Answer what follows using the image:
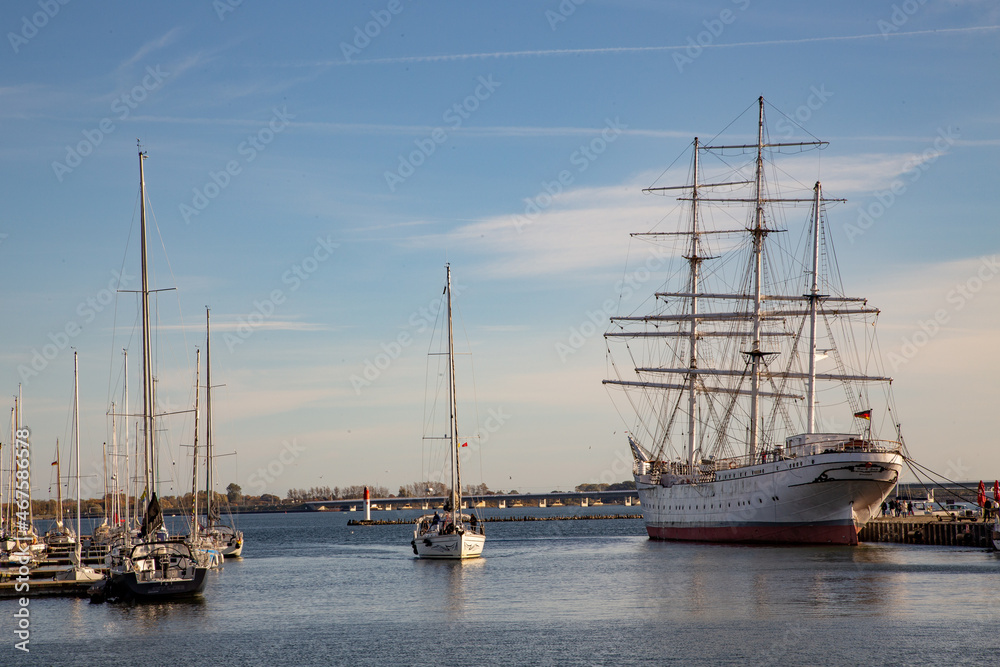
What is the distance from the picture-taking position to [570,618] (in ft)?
132

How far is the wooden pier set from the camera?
71250 mm

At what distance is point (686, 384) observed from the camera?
103438 mm

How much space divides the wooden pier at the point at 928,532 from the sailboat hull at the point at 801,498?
494 centimetres

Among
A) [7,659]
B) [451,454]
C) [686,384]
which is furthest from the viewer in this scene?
[686,384]

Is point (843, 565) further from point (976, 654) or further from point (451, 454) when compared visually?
point (976, 654)

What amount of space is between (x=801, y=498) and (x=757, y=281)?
2525 cm

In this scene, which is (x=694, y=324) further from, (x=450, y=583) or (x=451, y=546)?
(x=450, y=583)

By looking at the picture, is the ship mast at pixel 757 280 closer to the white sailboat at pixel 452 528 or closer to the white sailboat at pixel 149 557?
the white sailboat at pixel 452 528

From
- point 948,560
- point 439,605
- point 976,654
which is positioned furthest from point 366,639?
point 948,560

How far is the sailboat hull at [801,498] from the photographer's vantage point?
6956cm

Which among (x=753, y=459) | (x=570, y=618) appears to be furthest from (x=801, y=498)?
(x=570, y=618)

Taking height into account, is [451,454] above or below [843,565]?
above

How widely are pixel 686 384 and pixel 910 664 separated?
7433cm

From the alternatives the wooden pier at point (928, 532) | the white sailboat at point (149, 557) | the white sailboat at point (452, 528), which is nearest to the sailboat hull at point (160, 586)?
the white sailboat at point (149, 557)
